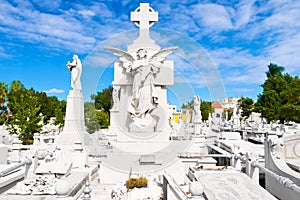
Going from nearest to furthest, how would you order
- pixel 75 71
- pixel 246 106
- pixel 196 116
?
pixel 75 71, pixel 196 116, pixel 246 106

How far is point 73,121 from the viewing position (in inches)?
514

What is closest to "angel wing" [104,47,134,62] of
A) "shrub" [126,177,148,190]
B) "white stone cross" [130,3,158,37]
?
"white stone cross" [130,3,158,37]

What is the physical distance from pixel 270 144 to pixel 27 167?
683 cm

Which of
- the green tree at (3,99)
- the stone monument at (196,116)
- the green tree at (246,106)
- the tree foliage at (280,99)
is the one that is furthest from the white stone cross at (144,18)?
the green tree at (246,106)

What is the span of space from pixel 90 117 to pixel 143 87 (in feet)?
22.8

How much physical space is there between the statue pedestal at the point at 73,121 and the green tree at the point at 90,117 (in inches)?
13.1

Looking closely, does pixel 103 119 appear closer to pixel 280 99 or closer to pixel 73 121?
pixel 73 121

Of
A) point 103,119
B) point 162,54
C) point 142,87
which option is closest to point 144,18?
point 162,54

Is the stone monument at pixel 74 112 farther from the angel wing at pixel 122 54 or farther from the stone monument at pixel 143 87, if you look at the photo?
the angel wing at pixel 122 54

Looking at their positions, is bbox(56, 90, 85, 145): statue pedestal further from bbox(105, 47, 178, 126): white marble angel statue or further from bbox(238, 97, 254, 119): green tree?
bbox(238, 97, 254, 119): green tree

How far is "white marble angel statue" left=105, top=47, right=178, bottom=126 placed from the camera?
8.36 m

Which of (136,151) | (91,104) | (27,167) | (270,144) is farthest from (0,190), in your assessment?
(91,104)

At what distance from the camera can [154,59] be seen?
28.9 ft

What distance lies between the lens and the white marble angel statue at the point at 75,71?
1404 centimetres
